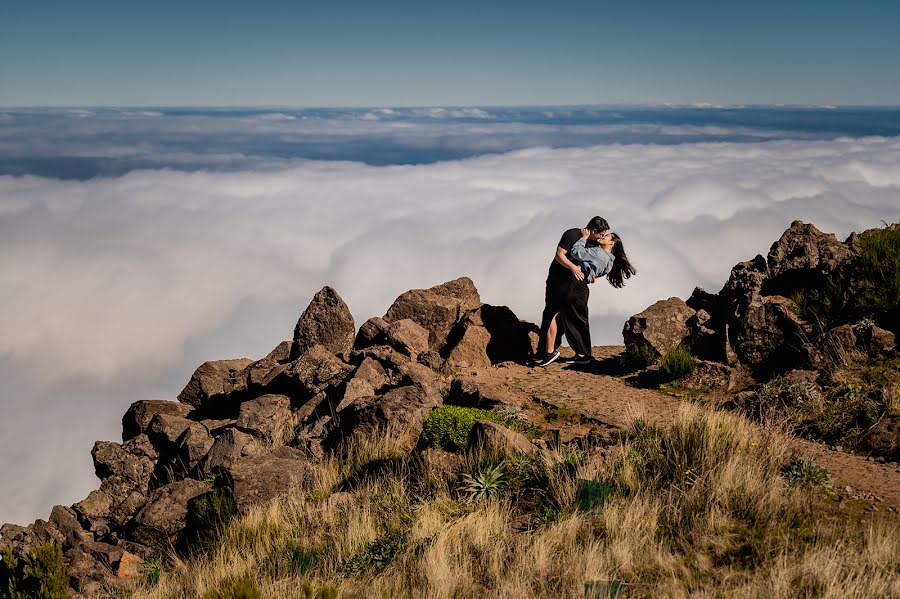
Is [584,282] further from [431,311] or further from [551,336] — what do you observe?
[431,311]

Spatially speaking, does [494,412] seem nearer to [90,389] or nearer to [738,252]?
[738,252]

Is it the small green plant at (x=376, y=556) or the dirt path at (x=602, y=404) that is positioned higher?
the dirt path at (x=602, y=404)

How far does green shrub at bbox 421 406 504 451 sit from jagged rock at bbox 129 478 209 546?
3.53 metres

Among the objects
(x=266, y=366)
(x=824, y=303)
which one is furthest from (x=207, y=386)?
(x=824, y=303)

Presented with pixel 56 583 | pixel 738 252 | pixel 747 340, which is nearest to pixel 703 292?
pixel 747 340

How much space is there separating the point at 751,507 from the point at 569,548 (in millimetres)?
1721

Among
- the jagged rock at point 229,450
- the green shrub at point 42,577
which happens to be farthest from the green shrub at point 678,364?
the green shrub at point 42,577

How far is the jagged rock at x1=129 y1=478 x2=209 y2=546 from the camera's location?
28.3 feet

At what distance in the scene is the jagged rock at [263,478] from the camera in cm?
834

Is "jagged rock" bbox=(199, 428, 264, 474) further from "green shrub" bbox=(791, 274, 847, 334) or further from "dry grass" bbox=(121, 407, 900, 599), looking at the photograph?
"green shrub" bbox=(791, 274, 847, 334)

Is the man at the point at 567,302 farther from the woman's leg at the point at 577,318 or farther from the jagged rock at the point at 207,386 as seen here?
the jagged rock at the point at 207,386

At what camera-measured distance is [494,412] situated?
9391 mm

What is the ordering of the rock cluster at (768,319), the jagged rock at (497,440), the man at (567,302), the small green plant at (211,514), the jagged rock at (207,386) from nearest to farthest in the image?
the jagged rock at (497,440) → the small green plant at (211,514) → the rock cluster at (768,319) → the man at (567,302) → the jagged rock at (207,386)

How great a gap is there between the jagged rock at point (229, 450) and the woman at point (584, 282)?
5.66 meters
